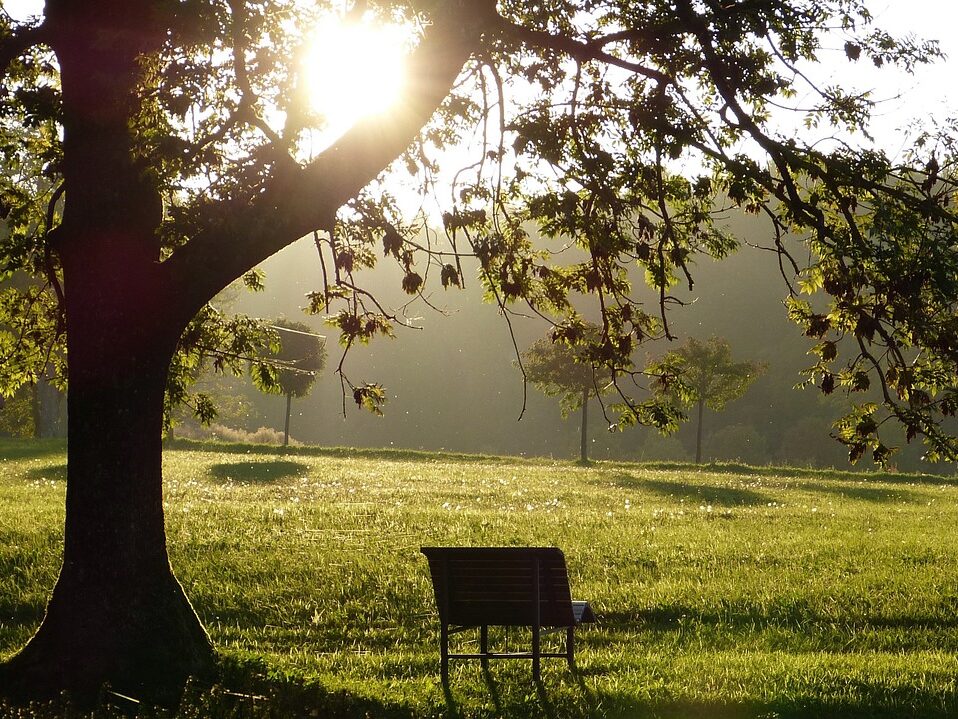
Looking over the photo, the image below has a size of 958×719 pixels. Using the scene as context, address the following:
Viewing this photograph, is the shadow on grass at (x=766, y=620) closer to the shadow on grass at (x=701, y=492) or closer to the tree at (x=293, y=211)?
the tree at (x=293, y=211)

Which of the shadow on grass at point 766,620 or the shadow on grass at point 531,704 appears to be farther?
the shadow on grass at point 766,620

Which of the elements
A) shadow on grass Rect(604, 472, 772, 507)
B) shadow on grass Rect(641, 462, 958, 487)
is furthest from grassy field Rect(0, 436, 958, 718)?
shadow on grass Rect(641, 462, 958, 487)

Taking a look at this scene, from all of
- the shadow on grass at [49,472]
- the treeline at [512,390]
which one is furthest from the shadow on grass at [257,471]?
the treeline at [512,390]

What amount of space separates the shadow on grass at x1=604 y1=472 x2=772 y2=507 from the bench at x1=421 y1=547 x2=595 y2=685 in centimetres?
1979

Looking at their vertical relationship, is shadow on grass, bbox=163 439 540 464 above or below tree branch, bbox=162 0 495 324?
below

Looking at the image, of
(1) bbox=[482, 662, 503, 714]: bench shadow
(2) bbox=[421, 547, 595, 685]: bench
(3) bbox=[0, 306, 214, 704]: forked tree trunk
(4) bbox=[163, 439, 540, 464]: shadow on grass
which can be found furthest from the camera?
(4) bbox=[163, 439, 540, 464]: shadow on grass

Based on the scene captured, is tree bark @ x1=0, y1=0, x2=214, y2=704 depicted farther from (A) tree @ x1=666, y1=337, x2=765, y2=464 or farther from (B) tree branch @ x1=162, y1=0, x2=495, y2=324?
(A) tree @ x1=666, y1=337, x2=765, y2=464

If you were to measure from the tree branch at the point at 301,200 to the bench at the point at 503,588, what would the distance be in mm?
2866

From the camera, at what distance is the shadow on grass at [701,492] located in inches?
1142

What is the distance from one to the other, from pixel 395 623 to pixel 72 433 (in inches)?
201

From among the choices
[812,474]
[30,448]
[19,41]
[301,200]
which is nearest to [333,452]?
[30,448]

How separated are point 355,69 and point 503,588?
4.80 m

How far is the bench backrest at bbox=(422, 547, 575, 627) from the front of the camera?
839 cm

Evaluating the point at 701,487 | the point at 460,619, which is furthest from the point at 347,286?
the point at 701,487
